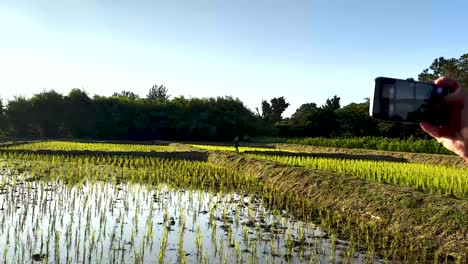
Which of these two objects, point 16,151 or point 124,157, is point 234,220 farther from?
point 16,151

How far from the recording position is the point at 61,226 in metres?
5.42

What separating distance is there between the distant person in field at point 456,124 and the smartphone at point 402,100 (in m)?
0.05

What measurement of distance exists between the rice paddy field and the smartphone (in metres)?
2.89

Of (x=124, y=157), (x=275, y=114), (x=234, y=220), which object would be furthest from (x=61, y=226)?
(x=275, y=114)

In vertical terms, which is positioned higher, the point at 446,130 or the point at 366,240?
the point at 446,130

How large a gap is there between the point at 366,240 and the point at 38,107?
1397 inches

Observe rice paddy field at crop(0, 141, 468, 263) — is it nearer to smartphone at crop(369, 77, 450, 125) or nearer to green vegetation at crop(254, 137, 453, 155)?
smartphone at crop(369, 77, 450, 125)

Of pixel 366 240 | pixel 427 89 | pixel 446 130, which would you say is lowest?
pixel 366 240

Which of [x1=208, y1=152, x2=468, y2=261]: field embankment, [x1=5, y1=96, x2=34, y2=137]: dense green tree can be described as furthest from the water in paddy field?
[x1=5, y1=96, x2=34, y2=137]: dense green tree

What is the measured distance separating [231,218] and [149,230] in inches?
54.8

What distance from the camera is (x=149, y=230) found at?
522cm

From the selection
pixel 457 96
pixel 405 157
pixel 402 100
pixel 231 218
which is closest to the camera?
pixel 457 96

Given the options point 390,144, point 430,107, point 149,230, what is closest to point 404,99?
point 430,107

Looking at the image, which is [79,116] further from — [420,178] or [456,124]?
[456,124]
